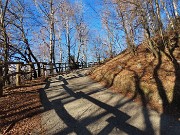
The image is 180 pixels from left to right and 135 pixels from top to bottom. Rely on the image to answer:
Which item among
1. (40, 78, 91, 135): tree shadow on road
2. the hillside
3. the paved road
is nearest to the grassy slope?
the hillside

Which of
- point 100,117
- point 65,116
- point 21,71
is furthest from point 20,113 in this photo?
point 21,71

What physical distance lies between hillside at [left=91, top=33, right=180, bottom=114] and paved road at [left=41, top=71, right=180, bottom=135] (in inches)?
23.9

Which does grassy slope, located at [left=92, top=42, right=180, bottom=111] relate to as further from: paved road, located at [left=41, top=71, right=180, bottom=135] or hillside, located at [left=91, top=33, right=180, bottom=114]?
paved road, located at [left=41, top=71, right=180, bottom=135]

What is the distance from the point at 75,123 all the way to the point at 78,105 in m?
1.67

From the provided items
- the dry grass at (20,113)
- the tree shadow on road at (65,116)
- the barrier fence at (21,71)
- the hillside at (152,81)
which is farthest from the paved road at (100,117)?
the barrier fence at (21,71)

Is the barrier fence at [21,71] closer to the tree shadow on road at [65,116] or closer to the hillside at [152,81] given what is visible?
the tree shadow on road at [65,116]

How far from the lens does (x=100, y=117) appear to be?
7.02 m

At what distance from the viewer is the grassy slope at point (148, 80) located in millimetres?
8602

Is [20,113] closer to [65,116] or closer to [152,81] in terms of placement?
[65,116]

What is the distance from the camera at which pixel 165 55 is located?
12805 millimetres

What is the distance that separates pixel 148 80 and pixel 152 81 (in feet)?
0.83

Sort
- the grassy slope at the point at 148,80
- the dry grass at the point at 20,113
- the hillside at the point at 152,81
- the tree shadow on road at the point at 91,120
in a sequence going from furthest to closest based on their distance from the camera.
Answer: the grassy slope at the point at 148,80
the hillside at the point at 152,81
the dry grass at the point at 20,113
the tree shadow on road at the point at 91,120

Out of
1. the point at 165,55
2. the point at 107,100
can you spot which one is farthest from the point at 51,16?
the point at 107,100

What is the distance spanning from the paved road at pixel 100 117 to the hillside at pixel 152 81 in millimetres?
608
